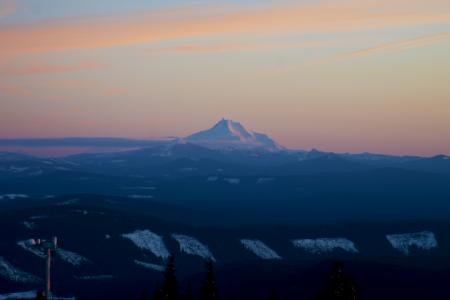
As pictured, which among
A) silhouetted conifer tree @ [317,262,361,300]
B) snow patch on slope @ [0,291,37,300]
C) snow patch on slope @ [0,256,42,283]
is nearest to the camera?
silhouetted conifer tree @ [317,262,361,300]

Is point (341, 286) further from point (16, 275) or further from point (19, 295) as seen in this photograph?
point (16, 275)

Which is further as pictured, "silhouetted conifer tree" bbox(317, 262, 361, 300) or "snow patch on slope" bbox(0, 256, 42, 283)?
"snow patch on slope" bbox(0, 256, 42, 283)

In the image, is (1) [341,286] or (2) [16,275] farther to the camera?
(2) [16,275]

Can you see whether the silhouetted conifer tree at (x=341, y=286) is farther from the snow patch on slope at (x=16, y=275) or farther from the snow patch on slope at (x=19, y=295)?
the snow patch on slope at (x=16, y=275)

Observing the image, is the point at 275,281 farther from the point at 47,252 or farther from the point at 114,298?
the point at 47,252

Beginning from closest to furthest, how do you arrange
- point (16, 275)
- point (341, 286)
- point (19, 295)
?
point (341, 286) < point (19, 295) < point (16, 275)

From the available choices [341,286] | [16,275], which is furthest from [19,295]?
[341,286]

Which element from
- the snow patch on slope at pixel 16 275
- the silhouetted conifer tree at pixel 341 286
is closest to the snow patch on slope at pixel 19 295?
the snow patch on slope at pixel 16 275

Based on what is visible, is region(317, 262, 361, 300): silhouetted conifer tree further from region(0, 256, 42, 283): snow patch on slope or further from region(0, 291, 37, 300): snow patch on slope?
region(0, 256, 42, 283): snow patch on slope

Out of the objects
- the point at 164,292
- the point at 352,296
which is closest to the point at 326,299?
the point at 352,296

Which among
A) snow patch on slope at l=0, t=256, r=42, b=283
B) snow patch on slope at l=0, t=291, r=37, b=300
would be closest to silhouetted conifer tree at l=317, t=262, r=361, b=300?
snow patch on slope at l=0, t=291, r=37, b=300

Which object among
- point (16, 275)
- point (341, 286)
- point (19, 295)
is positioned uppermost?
point (341, 286)
